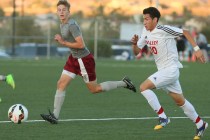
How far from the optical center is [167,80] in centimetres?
1166

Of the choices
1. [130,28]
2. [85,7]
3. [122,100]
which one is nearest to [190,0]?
[85,7]

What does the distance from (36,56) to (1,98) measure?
31951mm

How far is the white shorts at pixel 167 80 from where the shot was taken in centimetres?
1167

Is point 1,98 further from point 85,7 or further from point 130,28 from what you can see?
point 85,7

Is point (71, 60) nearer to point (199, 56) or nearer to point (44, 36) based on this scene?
point (199, 56)

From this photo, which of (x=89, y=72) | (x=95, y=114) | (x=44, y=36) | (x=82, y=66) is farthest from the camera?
(x=44, y=36)

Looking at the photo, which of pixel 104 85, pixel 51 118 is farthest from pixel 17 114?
pixel 104 85

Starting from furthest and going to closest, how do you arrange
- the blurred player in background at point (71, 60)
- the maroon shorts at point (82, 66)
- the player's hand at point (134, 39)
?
the maroon shorts at point (82, 66) < the blurred player in background at point (71, 60) < the player's hand at point (134, 39)

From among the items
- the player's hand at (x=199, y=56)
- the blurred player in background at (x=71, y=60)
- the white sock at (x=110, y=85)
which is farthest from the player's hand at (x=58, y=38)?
the player's hand at (x=199, y=56)

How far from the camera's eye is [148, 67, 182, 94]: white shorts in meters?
11.7

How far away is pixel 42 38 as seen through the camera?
166 ft

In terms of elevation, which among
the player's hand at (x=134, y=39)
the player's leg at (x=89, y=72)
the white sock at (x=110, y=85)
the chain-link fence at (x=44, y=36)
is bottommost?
the chain-link fence at (x=44, y=36)

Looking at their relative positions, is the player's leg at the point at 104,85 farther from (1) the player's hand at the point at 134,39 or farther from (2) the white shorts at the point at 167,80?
(2) the white shorts at the point at 167,80

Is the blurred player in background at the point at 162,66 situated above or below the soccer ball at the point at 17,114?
above
